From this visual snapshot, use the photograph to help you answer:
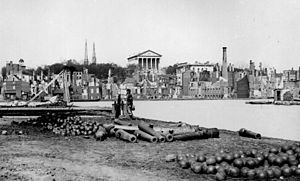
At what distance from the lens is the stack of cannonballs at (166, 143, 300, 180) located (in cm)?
1053

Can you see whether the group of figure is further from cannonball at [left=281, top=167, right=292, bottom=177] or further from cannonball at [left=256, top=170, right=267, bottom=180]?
cannonball at [left=256, top=170, right=267, bottom=180]

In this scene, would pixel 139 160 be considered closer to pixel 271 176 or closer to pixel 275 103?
pixel 271 176

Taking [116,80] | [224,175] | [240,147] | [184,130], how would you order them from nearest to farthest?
[224,175], [240,147], [184,130], [116,80]

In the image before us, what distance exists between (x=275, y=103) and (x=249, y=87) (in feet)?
131

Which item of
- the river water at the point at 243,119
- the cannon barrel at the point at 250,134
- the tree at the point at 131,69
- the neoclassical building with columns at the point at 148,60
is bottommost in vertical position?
the river water at the point at 243,119

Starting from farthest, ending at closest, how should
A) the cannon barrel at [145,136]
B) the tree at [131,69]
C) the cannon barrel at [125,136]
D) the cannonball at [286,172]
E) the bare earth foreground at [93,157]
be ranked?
the tree at [131,69] < the cannon barrel at [125,136] < the cannon barrel at [145,136] < the cannonball at [286,172] < the bare earth foreground at [93,157]

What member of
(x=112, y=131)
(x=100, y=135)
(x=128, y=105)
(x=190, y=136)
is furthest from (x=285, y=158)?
(x=128, y=105)

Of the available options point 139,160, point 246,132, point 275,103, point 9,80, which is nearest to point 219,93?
point 275,103

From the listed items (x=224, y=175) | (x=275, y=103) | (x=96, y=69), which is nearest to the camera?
(x=224, y=175)

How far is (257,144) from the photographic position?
1836 cm

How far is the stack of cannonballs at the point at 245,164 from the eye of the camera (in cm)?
1053

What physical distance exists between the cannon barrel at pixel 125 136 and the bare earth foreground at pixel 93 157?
0.90ft

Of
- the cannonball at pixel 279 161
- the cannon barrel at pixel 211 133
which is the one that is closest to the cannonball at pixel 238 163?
the cannonball at pixel 279 161

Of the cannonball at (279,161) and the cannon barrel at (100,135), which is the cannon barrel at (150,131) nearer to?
the cannon barrel at (100,135)
